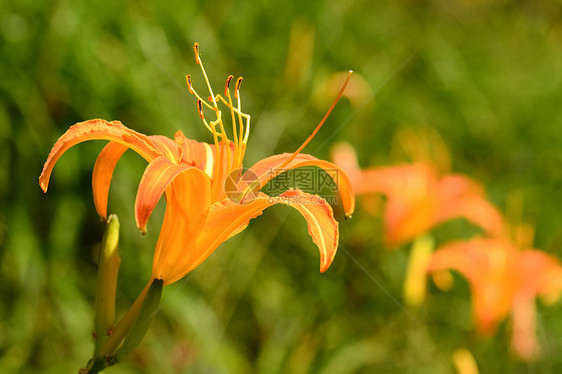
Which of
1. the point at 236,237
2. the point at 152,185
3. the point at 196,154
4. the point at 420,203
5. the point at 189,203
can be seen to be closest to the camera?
the point at 152,185

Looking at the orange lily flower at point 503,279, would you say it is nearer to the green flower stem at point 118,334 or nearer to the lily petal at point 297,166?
the lily petal at point 297,166

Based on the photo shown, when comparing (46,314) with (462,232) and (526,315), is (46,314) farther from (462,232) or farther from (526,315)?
(462,232)

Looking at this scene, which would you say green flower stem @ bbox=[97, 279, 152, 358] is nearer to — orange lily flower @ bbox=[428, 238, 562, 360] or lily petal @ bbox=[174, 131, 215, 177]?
lily petal @ bbox=[174, 131, 215, 177]

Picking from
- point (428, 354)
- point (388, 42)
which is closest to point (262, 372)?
point (428, 354)

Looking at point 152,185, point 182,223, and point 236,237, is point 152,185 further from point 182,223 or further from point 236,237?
point 236,237

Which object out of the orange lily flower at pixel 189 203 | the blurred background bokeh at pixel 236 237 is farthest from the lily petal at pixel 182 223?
the blurred background bokeh at pixel 236 237

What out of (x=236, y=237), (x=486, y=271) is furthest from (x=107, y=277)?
(x=236, y=237)

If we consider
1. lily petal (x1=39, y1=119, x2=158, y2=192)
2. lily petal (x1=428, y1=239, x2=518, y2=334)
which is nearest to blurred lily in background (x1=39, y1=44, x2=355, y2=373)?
lily petal (x1=39, y1=119, x2=158, y2=192)
